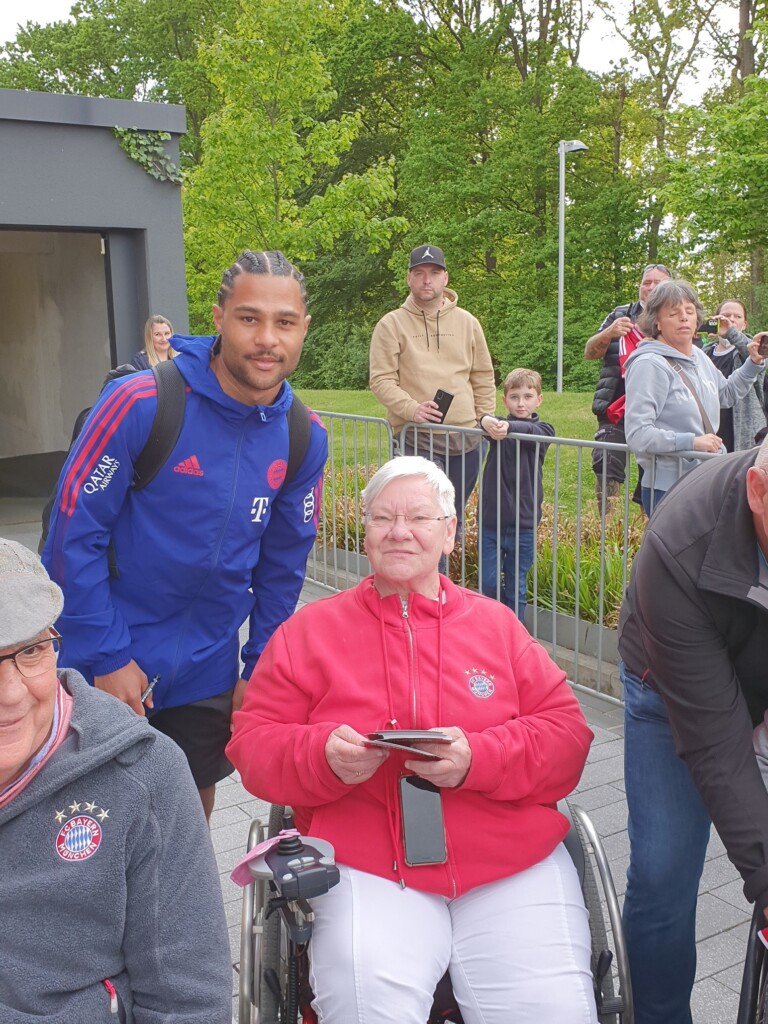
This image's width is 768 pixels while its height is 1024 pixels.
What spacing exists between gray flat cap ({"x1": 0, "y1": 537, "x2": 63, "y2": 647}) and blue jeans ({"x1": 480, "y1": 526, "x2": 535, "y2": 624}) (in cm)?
425

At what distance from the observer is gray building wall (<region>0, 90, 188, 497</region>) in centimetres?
957

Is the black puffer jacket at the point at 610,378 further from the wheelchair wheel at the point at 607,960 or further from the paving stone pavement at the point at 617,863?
the wheelchair wheel at the point at 607,960

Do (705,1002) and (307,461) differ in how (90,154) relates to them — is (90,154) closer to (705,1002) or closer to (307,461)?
(307,461)

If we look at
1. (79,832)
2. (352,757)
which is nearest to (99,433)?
(352,757)

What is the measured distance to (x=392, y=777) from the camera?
242 centimetres

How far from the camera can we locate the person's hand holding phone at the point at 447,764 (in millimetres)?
2326

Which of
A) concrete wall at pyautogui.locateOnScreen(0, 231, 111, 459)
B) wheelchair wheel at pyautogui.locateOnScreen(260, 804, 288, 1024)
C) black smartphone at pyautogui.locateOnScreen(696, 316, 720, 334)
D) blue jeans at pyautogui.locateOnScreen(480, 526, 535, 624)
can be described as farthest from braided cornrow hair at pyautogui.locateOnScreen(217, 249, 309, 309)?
concrete wall at pyautogui.locateOnScreen(0, 231, 111, 459)

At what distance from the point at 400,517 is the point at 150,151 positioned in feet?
28.4

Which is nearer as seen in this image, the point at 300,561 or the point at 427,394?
the point at 300,561

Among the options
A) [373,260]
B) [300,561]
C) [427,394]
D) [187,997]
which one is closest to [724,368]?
[427,394]

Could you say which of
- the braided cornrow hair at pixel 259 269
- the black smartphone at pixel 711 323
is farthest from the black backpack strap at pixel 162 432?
the black smartphone at pixel 711 323

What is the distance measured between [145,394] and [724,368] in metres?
6.40

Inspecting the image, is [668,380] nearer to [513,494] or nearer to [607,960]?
[513,494]

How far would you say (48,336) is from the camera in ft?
44.1
